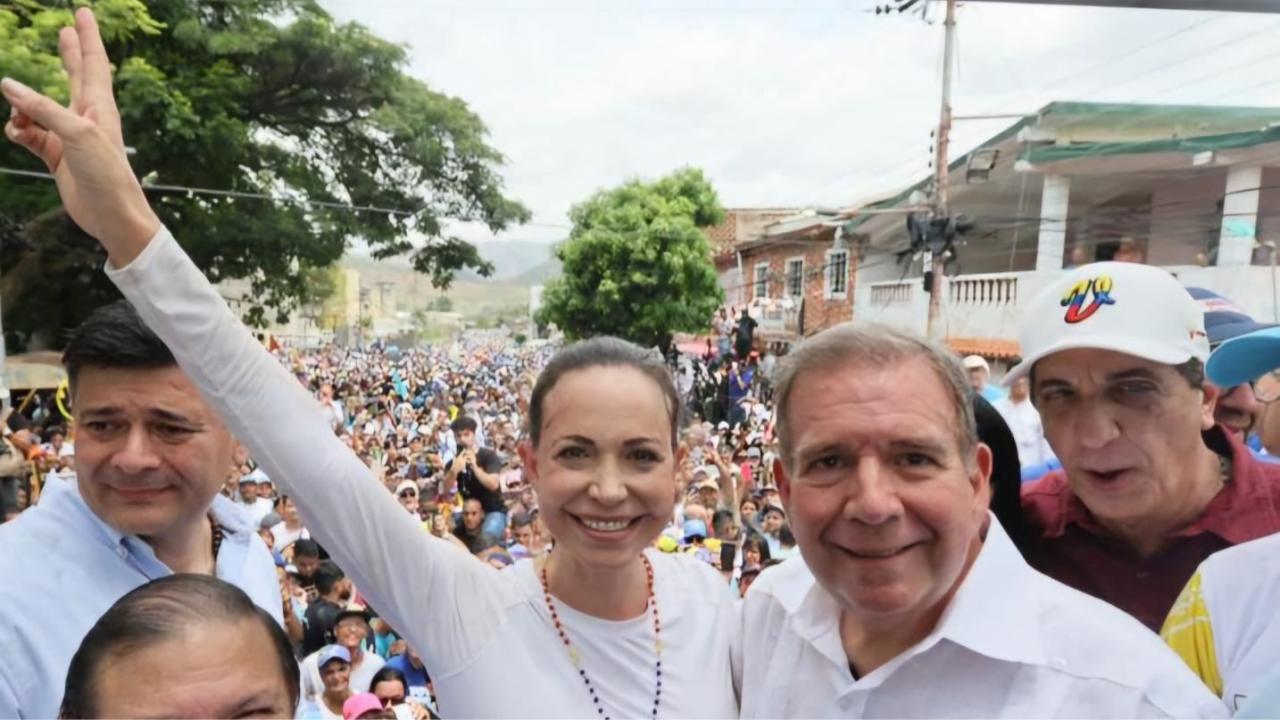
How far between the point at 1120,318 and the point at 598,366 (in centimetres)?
98

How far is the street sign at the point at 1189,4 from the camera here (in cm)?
118

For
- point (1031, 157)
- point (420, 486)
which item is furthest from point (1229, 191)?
point (420, 486)

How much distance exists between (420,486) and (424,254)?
6.71 meters

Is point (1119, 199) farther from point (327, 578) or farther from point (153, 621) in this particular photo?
point (153, 621)

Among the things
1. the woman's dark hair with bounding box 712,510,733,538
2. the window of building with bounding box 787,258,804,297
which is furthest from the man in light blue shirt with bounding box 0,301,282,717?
the window of building with bounding box 787,258,804,297

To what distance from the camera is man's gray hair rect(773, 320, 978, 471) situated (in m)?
1.24

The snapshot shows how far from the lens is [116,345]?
1562 millimetres

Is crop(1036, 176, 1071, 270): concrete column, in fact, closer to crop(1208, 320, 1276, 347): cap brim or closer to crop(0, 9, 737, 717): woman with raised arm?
crop(1208, 320, 1276, 347): cap brim

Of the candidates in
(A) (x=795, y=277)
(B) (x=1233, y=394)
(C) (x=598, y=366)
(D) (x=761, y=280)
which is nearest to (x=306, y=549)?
(C) (x=598, y=366)

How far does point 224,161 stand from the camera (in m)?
12.0

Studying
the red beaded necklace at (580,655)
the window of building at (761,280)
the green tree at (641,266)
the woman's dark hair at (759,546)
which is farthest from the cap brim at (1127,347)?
the window of building at (761,280)

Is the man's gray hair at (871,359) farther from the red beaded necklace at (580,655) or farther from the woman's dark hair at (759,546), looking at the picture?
the woman's dark hair at (759,546)

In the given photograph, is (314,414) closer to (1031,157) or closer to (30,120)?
(30,120)

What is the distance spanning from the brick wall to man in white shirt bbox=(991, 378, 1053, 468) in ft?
39.4
